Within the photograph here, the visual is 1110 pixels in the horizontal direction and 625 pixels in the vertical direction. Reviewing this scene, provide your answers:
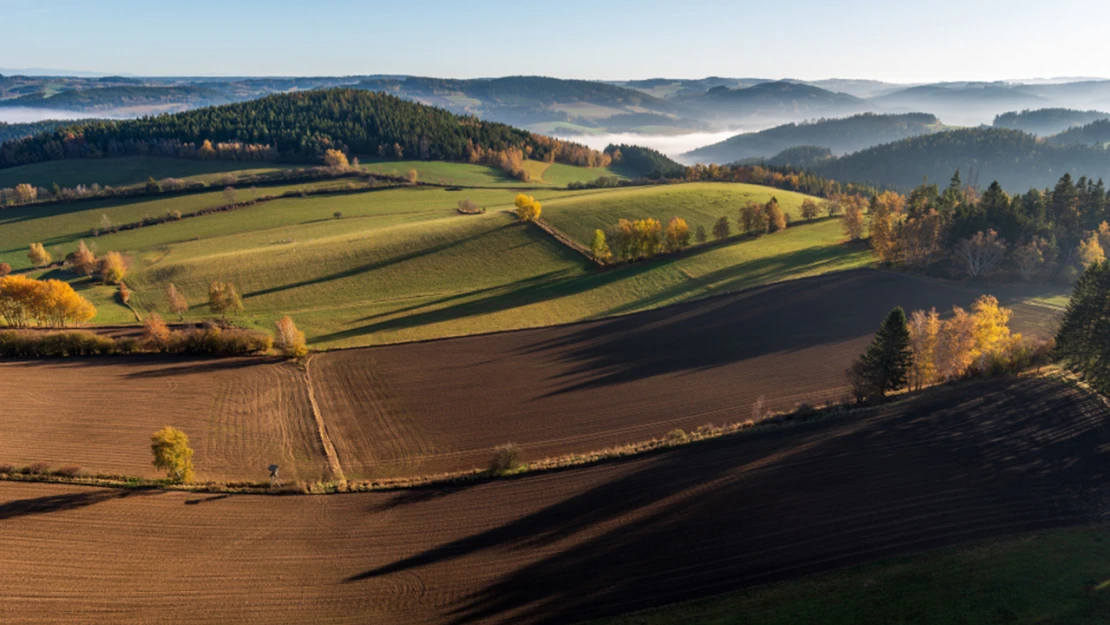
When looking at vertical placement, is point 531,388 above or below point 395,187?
below

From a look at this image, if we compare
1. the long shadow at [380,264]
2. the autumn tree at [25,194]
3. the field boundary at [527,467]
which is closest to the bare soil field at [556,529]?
the field boundary at [527,467]

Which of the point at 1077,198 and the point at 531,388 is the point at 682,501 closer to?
the point at 531,388

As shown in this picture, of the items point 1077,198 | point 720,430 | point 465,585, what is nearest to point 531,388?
point 720,430

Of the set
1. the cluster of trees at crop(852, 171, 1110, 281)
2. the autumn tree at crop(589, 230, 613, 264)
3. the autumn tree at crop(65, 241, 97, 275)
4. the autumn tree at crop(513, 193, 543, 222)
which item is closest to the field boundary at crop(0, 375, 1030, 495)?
the cluster of trees at crop(852, 171, 1110, 281)

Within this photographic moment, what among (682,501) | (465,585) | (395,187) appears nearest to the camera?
(465,585)

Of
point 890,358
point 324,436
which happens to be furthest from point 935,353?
point 324,436

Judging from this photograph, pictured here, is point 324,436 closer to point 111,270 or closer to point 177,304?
point 177,304
